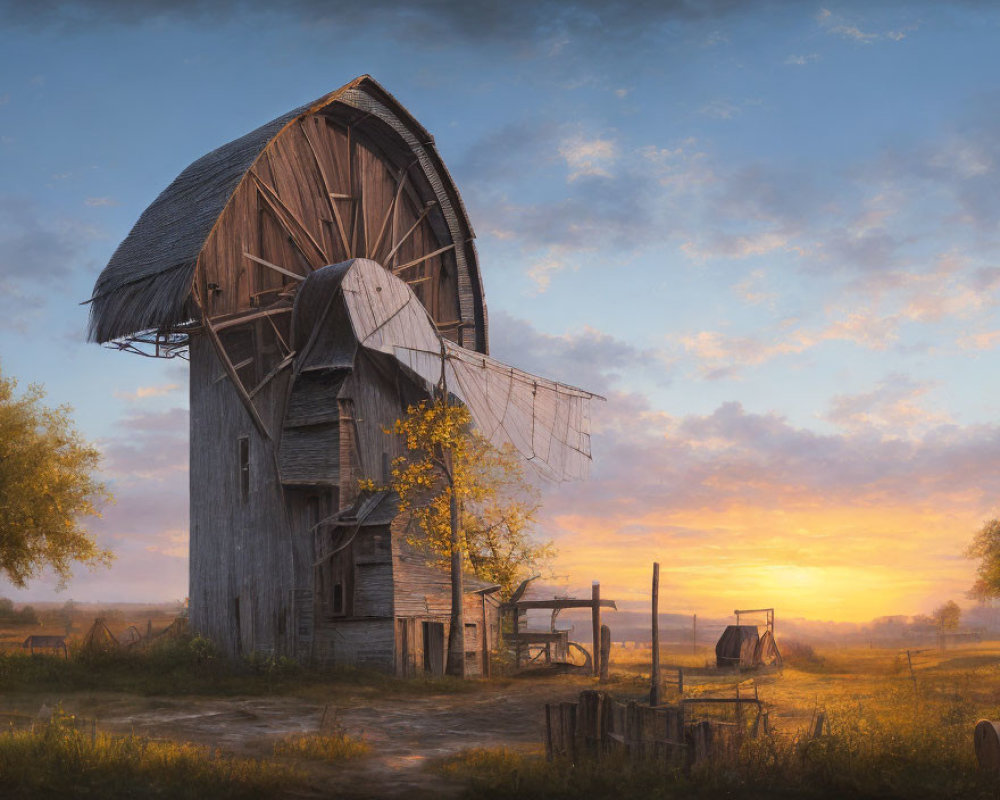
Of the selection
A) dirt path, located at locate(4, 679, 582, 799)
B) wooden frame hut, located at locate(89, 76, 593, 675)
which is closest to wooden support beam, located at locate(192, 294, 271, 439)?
wooden frame hut, located at locate(89, 76, 593, 675)

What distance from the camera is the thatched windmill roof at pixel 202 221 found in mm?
31703

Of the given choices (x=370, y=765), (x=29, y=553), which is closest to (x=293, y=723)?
(x=370, y=765)

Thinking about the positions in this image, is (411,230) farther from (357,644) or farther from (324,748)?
(324,748)

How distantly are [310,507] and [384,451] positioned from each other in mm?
2787

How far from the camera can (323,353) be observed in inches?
1331

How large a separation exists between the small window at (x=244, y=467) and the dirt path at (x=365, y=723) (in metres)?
7.91

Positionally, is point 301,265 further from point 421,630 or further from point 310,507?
point 421,630

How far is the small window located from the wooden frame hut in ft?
0.20

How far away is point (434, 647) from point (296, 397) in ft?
28.3

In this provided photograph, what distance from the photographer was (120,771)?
54.3ft

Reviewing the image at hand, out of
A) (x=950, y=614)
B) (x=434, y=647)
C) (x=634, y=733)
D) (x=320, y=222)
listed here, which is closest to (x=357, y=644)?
(x=434, y=647)

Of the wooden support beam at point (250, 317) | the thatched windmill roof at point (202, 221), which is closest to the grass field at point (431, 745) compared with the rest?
the wooden support beam at point (250, 317)

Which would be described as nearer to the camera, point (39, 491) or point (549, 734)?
point (549, 734)

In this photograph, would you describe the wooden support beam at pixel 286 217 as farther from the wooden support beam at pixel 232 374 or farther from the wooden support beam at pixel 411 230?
the wooden support beam at pixel 232 374
